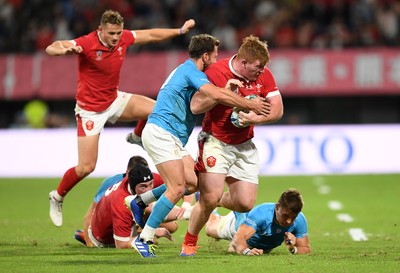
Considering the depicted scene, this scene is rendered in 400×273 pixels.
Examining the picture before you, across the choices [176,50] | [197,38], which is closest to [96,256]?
[197,38]

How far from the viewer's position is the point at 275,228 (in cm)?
998

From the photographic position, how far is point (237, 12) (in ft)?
76.6

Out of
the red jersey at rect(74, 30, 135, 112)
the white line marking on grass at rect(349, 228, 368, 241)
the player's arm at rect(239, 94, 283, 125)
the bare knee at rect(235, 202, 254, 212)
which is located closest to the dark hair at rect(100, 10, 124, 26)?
the red jersey at rect(74, 30, 135, 112)

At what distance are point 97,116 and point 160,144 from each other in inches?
92.6

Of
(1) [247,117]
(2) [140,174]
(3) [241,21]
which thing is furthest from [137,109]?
(3) [241,21]

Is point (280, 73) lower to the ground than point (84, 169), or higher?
higher

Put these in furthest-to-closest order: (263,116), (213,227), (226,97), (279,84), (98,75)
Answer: (279,84) → (98,75) → (213,227) → (263,116) → (226,97)

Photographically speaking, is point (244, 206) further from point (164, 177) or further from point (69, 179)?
point (69, 179)

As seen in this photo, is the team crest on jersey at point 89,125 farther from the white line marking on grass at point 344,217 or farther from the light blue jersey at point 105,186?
the white line marking on grass at point 344,217

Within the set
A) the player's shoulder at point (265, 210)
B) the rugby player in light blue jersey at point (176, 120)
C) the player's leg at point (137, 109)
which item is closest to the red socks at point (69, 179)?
the player's leg at point (137, 109)

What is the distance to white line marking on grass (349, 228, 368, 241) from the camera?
38.6 feet

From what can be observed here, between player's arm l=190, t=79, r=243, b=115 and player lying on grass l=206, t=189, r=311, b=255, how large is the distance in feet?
3.87

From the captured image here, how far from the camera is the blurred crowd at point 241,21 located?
22.7 metres

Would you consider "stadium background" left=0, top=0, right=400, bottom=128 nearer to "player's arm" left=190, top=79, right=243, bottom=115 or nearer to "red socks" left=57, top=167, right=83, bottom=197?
"red socks" left=57, top=167, right=83, bottom=197
